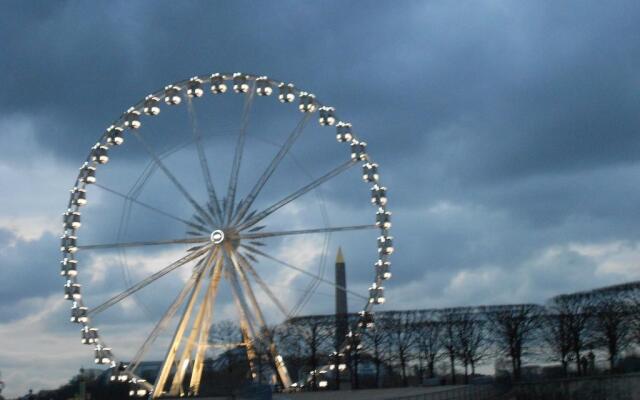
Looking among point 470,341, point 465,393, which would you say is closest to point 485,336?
point 470,341

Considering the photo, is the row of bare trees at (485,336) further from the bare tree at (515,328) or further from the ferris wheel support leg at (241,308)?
the ferris wheel support leg at (241,308)

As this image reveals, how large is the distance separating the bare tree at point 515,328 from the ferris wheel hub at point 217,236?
3368 centimetres

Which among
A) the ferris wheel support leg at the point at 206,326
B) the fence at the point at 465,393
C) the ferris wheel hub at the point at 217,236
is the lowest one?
the fence at the point at 465,393

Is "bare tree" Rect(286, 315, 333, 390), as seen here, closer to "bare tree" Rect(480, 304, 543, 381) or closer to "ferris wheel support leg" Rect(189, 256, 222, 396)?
"bare tree" Rect(480, 304, 543, 381)

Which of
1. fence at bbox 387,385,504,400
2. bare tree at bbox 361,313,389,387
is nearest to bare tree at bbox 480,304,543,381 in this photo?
bare tree at bbox 361,313,389,387

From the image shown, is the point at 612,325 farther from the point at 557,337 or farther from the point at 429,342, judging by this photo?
the point at 429,342

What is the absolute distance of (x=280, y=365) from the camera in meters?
48.2

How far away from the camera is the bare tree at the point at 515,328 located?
72.9 meters

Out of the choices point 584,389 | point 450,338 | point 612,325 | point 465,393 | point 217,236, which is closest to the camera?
point 217,236

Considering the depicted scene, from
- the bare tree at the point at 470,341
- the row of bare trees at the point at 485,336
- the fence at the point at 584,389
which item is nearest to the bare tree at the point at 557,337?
the row of bare trees at the point at 485,336

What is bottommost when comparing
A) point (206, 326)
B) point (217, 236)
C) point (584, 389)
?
point (584, 389)

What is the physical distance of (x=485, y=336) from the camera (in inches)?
2980

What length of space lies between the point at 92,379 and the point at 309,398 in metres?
70.5

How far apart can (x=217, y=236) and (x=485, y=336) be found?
119 ft
